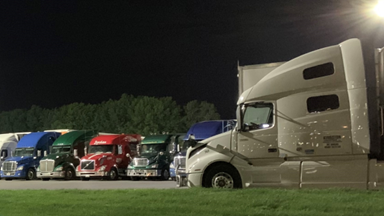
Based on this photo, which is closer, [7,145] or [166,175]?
[166,175]

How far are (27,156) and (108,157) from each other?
6.47m

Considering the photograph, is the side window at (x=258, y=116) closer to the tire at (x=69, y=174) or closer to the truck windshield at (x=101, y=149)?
the truck windshield at (x=101, y=149)

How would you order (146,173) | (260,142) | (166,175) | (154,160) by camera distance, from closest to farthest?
(260,142) → (146,173) → (154,160) → (166,175)

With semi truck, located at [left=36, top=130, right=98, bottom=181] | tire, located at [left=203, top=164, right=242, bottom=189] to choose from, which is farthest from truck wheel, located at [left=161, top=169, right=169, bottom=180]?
tire, located at [left=203, top=164, right=242, bottom=189]

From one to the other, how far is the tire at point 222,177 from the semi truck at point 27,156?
1837 cm

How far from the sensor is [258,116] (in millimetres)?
13117

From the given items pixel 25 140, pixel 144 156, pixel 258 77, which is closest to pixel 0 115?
pixel 25 140

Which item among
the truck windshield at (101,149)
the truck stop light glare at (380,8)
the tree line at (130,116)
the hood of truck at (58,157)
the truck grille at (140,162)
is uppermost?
the tree line at (130,116)

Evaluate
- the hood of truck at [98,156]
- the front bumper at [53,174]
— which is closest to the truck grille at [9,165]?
the front bumper at [53,174]

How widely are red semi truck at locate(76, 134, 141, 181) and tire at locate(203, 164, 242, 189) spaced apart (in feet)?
43.6

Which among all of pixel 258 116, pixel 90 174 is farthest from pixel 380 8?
pixel 90 174

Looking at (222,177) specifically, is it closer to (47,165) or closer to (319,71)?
(319,71)

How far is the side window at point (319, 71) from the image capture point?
40.7 ft

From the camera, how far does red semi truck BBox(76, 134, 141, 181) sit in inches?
1003
